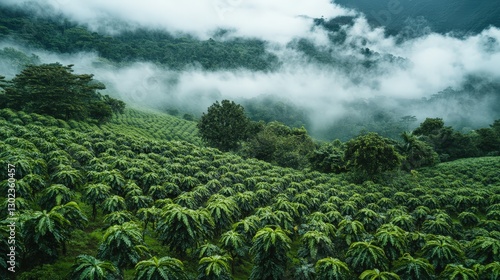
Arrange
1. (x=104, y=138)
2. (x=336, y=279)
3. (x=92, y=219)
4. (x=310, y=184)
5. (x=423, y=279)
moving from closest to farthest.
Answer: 1. (x=336, y=279)
2. (x=423, y=279)
3. (x=92, y=219)
4. (x=310, y=184)
5. (x=104, y=138)

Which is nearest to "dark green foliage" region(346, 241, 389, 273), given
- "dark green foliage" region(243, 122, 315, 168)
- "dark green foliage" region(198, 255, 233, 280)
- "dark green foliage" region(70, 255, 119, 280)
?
"dark green foliage" region(198, 255, 233, 280)

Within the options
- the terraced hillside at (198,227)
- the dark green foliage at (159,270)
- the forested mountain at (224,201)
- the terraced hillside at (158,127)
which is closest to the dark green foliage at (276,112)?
the terraced hillside at (158,127)

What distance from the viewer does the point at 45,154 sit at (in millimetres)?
27719

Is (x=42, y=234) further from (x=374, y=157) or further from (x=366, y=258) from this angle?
(x=374, y=157)

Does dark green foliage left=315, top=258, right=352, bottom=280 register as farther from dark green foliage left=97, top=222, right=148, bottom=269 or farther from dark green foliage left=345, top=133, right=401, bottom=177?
dark green foliage left=345, top=133, right=401, bottom=177

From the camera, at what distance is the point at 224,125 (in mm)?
62531

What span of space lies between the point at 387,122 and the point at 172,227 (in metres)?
178

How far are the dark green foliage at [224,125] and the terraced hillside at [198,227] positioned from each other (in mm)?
23803

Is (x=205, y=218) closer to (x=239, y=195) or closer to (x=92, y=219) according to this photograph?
(x=239, y=195)

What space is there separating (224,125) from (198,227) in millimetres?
46724

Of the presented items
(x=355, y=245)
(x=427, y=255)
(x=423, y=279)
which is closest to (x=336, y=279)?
(x=355, y=245)

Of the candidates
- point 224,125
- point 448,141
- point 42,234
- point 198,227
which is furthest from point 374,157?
point 448,141

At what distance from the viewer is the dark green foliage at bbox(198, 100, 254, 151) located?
6181 cm

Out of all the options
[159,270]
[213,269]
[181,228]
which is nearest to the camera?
[159,270]
